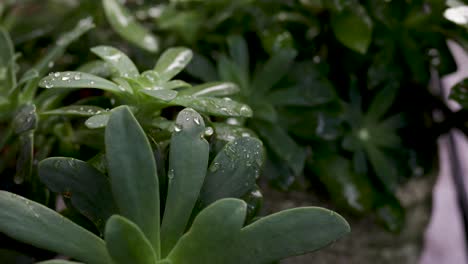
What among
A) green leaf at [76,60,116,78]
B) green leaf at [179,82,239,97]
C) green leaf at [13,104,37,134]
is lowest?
green leaf at [13,104,37,134]

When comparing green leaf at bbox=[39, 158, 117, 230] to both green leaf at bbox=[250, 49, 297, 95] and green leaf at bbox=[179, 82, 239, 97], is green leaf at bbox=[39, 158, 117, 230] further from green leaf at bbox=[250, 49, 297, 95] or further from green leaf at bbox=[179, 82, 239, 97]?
green leaf at bbox=[250, 49, 297, 95]

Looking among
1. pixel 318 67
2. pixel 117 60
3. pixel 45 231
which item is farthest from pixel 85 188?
pixel 318 67

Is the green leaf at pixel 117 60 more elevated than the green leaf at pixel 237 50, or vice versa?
the green leaf at pixel 117 60

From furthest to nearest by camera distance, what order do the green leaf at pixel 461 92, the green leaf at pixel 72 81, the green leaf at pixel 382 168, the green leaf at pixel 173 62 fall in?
the green leaf at pixel 382 168 → the green leaf at pixel 461 92 → the green leaf at pixel 173 62 → the green leaf at pixel 72 81

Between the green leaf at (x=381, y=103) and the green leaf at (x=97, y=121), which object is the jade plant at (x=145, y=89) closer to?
the green leaf at (x=97, y=121)

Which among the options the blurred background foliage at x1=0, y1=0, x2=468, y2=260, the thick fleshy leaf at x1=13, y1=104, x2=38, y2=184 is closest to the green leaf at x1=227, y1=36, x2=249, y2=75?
the blurred background foliage at x1=0, y1=0, x2=468, y2=260

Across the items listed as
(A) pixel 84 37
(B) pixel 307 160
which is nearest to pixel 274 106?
(B) pixel 307 160

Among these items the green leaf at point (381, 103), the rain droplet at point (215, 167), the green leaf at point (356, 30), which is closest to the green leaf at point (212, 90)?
the rain droplet at point (215, 167)
